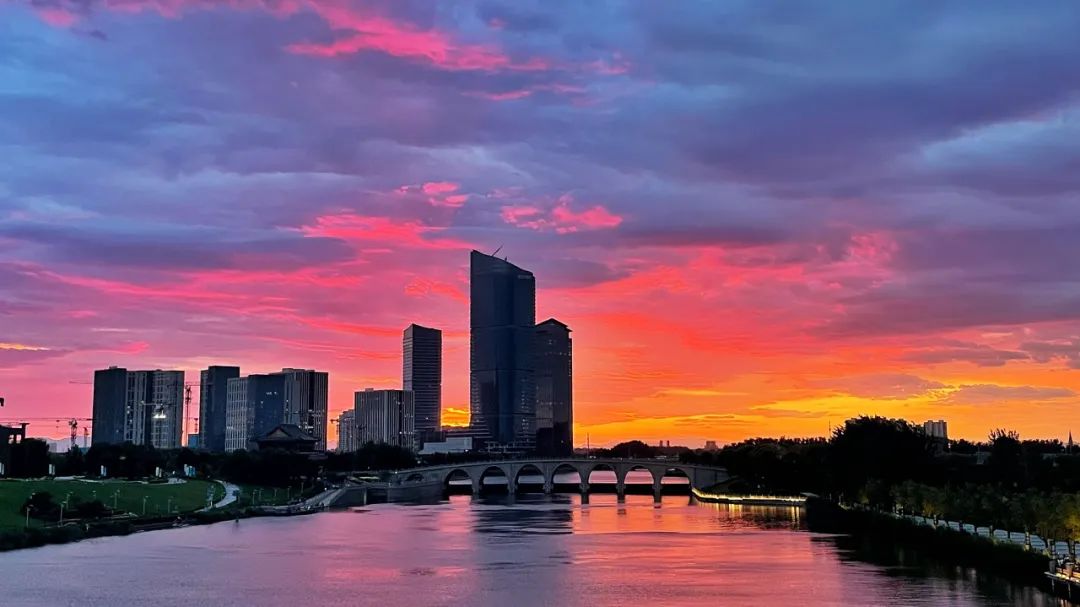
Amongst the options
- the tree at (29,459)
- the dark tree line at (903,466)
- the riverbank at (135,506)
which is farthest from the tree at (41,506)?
the dark tree line at (903,466)

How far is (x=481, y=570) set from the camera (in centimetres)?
8831

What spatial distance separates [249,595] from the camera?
74438mm

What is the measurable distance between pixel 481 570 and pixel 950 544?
3679cm

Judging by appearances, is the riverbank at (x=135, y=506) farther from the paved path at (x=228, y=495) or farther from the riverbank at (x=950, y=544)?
the riverbank at (x=950, y=544)

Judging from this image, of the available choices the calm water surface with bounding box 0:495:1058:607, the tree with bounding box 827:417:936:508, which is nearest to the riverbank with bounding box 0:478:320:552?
the calm water surface with bounding box 0:495:1058:607

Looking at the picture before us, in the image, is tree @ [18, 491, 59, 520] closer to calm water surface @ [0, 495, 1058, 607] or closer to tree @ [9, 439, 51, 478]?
calm water surface @ [0, 495, 1058, 607]

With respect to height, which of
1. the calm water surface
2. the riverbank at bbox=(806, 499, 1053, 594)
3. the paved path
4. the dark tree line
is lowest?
the calm water surface

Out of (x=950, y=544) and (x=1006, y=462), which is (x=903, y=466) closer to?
(x=1006, y=462)

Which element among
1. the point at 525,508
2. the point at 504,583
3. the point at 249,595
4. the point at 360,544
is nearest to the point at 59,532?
the point at 360,544

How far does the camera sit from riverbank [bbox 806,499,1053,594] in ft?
240

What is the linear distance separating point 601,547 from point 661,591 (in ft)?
117

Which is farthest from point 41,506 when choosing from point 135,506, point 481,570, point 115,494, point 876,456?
point 876,456

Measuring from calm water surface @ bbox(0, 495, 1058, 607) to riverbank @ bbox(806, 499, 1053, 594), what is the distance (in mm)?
1567

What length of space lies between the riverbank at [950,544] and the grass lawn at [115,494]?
267 ft
